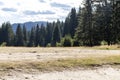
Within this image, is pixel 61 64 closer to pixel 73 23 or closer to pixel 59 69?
pixel 59 69

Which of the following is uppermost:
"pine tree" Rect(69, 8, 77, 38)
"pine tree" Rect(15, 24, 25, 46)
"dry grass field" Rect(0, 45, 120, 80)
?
"dry grass field" Rect(0, 45, 120, 80)

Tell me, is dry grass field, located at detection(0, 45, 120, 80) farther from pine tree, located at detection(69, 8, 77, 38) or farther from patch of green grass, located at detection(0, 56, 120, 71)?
pine tree, located at detection(69, 8, 77, 38)

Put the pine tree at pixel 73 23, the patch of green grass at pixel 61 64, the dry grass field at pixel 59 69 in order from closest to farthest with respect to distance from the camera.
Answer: the dry grass field at pixel 59 69
the patch of green grass at pixel 61 64
the pine tree at pixel 73 23

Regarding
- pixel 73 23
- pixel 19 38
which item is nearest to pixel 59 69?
pixel 73 23

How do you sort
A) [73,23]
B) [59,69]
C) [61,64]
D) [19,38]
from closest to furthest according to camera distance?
[59,69]
[61,64]
[73,23]
[19,38]

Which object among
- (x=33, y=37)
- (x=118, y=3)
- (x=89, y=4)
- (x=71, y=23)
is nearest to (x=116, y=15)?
(x=118, y=3)

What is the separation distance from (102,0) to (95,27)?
5140mm

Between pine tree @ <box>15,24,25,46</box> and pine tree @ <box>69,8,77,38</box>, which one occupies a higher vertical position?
pine tree @ <box>69,8,77,38</box>

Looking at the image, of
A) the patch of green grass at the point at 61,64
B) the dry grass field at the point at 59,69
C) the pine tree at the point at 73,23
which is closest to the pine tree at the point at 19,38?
the pine tree at the point at 73,23

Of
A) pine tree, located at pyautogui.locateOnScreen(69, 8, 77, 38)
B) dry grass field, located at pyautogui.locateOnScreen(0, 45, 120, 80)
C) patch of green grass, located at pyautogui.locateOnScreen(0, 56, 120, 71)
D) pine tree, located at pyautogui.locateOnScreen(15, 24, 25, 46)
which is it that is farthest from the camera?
pine tree, located at pyautogui.locateOnScreen(15, 24, 25, 46)

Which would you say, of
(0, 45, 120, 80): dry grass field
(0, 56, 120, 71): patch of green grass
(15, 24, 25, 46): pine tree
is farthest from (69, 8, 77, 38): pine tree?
(0, 45, 120, 80): dry grass field

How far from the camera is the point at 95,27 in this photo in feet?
201

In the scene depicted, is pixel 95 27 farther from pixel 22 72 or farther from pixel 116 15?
pixel 22 72

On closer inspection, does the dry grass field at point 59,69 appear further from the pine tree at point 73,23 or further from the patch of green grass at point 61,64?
the pine tree at point 73,23
